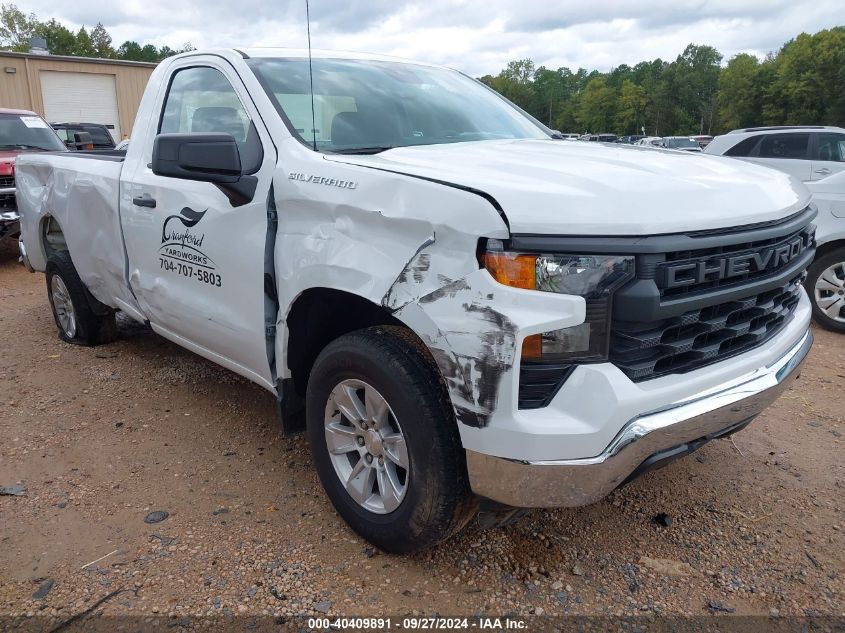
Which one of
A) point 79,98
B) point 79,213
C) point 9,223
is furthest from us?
point 79,98

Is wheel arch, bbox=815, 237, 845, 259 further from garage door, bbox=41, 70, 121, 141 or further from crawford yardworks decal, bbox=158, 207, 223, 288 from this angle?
garage door, bbox=41, 70, 121, 141

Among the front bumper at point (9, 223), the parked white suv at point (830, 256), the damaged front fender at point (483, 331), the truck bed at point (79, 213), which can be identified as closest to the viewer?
the damaged front fender at point (483, 331)

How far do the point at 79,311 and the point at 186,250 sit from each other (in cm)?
218

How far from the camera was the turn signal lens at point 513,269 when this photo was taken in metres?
2.00

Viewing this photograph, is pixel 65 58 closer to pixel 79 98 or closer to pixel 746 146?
pixel 79 98

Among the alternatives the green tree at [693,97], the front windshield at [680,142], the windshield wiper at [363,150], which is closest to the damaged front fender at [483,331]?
the windshield wiper at [363,150]

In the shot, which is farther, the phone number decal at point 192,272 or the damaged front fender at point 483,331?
the phone number decal at point 192,272

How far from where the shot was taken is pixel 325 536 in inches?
111

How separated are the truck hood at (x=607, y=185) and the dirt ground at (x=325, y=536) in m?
1.33

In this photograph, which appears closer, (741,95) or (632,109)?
(741,95)

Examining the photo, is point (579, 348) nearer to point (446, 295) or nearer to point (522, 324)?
point (522, 324)

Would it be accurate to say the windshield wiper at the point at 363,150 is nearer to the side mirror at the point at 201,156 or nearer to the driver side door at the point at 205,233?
the driver side door at the point at 205,233

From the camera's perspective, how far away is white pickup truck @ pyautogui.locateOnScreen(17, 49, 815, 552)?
2020 millimetres

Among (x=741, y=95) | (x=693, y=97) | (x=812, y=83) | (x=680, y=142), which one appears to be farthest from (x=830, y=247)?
(x=693, y=97)
